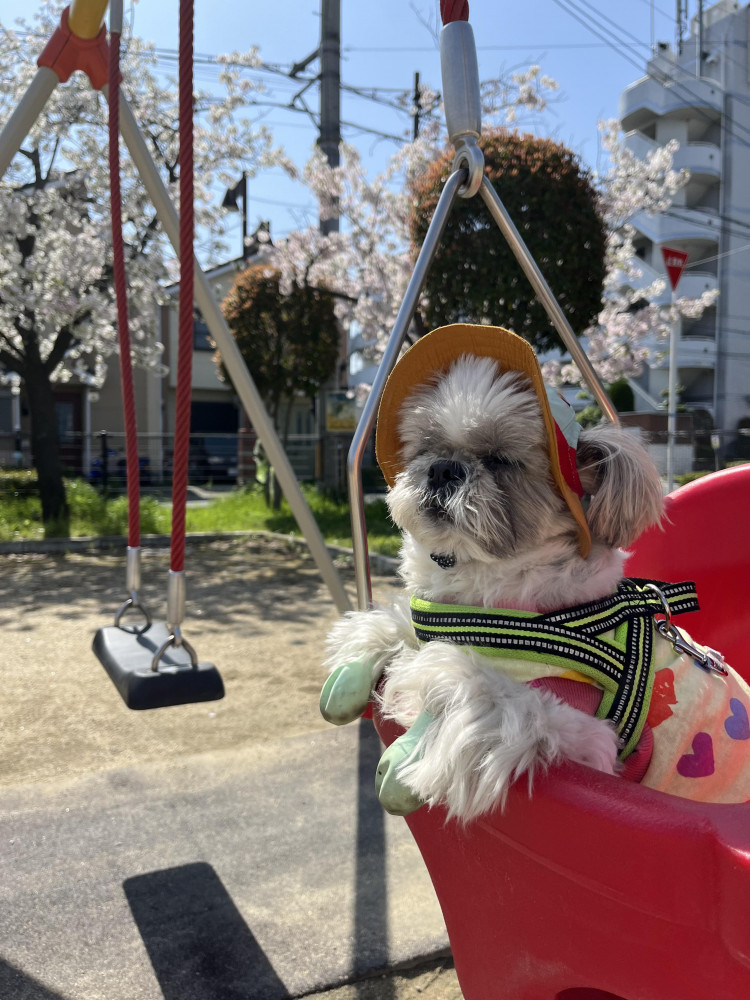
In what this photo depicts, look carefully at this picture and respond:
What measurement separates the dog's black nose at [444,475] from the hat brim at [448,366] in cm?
12

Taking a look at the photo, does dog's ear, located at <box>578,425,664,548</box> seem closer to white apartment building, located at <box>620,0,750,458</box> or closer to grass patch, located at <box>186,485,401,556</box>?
grass patch, located at <box>186,485,401,556</box>

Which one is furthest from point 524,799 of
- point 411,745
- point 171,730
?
point 171,730

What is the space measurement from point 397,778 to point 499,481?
0.41m

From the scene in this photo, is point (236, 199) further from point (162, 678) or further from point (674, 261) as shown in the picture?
point (162, 678)

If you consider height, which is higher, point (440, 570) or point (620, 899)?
point (440, 570)

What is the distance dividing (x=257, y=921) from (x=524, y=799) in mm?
1203

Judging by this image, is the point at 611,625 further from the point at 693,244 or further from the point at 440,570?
the point at 693,244

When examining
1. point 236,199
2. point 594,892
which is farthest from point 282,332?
point 594,892

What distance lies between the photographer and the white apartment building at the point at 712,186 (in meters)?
25.3

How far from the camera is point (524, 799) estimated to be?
0.81 metres

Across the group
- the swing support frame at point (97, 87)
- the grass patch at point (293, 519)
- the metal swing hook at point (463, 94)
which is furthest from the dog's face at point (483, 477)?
the grass patch at point (293, 519)

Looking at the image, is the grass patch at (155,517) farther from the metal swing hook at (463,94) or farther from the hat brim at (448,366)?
the hat brim at (448,366)

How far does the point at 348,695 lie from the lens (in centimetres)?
114

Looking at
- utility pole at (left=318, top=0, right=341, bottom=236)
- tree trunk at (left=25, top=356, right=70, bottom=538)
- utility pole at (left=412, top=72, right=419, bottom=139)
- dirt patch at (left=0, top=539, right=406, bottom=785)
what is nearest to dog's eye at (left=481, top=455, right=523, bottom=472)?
dirt patch at (left=0, top=539, right=406, bottom=785)
